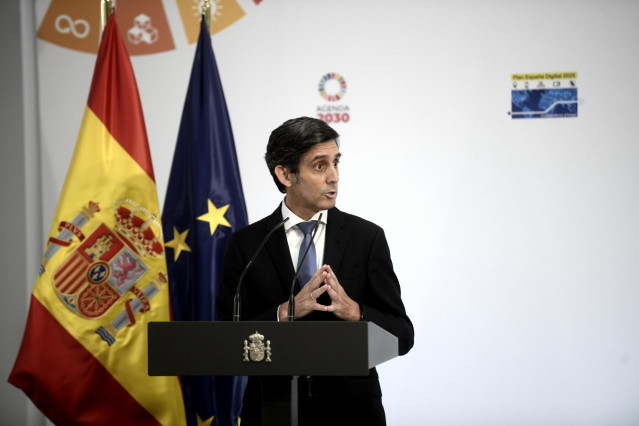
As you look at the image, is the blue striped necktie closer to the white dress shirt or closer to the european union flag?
the white dress shirt

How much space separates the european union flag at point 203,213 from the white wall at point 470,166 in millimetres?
548

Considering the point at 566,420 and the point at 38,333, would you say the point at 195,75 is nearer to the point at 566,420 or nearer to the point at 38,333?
the point at 38,333

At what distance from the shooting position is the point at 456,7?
407 centimetres

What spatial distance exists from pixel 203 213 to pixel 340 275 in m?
1.46

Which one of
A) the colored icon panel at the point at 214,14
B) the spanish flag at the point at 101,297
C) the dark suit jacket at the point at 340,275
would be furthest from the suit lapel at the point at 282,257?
the colored icon panel at the point at 214,14

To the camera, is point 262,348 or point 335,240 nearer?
point 262,348

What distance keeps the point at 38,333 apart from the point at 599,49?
10.4 ft

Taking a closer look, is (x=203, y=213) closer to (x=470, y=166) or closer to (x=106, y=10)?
(x=106, y=10)

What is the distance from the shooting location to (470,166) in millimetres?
4035

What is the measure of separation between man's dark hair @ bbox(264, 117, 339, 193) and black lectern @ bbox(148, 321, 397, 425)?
700 mm

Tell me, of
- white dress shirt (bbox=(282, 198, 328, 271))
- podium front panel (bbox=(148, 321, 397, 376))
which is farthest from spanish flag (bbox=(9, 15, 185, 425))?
podium front panel (bbox=(148, 321, 397, 376))

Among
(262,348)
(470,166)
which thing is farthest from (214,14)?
(262,348)

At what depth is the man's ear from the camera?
7.23 ft

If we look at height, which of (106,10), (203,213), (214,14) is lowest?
(203,213)
